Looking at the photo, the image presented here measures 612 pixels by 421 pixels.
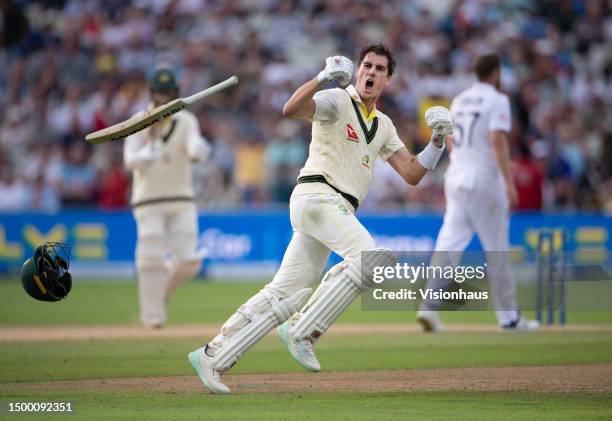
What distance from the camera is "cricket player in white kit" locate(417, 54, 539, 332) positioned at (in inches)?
516

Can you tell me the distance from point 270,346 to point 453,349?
6.69 ft

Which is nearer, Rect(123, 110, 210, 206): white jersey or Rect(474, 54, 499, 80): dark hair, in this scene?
Rect(474, 54, 499, 80): dark hair

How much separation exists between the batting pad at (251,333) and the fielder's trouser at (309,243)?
0.05 meters

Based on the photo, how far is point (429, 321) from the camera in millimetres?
13344

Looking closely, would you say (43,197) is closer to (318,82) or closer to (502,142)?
(502,142)

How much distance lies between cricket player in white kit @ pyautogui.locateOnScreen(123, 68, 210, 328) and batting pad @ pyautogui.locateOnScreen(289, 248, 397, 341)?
17.3 ft

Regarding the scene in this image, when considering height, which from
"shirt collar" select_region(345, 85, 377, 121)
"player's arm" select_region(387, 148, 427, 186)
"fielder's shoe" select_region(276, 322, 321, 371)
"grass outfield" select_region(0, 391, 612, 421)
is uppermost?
"shirt collar" select_region(345, 85, 377, 121)

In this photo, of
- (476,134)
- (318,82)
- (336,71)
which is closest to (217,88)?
(318,82)

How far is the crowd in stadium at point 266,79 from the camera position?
906 inches

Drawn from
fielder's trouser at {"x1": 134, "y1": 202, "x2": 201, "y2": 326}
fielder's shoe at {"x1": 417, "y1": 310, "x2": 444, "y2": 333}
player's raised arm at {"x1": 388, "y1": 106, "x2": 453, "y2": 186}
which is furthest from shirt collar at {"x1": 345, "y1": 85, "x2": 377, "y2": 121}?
fielder's trouser at {"x1": 134, "y1": 202, "x2": 201, "y2": 326}

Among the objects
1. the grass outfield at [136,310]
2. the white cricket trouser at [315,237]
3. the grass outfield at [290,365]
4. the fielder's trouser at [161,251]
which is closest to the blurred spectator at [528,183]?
the grass outfield at [136,310]

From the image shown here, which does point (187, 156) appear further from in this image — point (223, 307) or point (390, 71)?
point (390, 71)

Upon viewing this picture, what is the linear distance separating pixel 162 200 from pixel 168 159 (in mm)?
506

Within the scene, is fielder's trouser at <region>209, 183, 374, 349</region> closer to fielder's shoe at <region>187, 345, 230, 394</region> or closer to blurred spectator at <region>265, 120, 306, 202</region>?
fielder's shoe at <region>187, 345, 230, 394</region>
